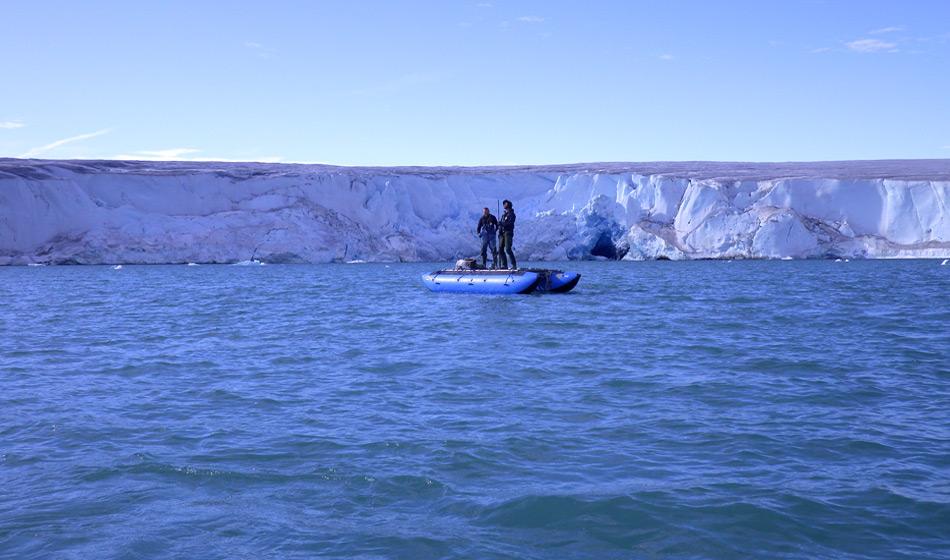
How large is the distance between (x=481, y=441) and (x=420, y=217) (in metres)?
37.8

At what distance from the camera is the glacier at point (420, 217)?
3847cm

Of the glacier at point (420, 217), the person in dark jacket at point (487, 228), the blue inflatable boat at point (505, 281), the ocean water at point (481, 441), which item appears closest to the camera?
the ocean water at point (481, 441)

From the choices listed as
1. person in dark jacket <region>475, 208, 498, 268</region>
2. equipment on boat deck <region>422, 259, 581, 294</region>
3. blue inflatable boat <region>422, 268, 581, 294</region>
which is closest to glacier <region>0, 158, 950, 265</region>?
equipment on boat deck <region>422, 259, 581, 294</region>

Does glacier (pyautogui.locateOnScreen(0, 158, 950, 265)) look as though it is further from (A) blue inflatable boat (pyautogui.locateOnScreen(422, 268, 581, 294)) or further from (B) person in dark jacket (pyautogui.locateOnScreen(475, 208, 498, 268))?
(B) person in dark jacket (pyautogui.locateOnScreen(475, 208, 498, 268))

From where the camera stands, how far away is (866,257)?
38.8 metres

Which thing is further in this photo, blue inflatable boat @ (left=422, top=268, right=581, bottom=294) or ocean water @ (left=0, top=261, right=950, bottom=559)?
blue inflatable boat @ (left=422, top=268, right=581, bottom=294)

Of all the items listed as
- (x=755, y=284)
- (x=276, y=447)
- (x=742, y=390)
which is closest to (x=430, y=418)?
(x=276, y=447)

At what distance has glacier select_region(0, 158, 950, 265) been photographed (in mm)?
38469

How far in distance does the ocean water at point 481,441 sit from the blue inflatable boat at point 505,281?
602cm

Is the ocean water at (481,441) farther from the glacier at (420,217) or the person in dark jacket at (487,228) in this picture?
the glacier at (420,217)

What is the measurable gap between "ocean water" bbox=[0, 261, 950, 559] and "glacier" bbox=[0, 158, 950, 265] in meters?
26.2

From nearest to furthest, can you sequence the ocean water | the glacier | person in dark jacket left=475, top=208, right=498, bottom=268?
the ocean water → person in dark jacket left=475, top=208, right=498, bottom=268 → the glacier

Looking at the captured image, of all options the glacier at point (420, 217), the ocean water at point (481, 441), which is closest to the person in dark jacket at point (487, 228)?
the ocean water at point (481, 441)

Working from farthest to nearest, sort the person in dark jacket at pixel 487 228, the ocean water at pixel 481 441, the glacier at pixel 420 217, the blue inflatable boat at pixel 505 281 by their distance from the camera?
the glacier at pixel 420 217
the person in dark jacket at pixel 487 228
the blue inflatable boat at pixel 505 281
the ocean water at pixel 481 441
